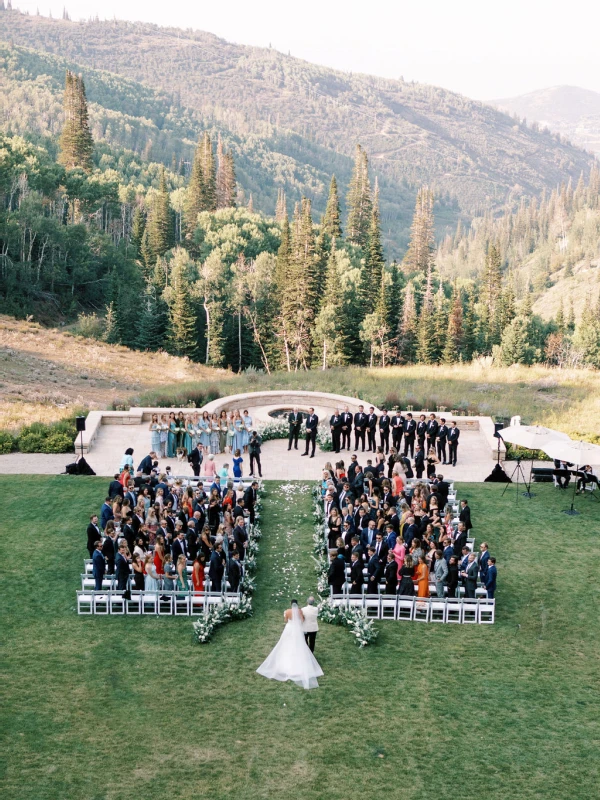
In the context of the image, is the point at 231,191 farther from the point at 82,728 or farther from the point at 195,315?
the point at 82,728

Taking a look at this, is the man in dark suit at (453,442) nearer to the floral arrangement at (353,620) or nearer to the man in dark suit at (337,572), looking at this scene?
the man in dark suit at (337,572)

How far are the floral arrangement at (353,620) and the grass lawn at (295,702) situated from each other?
186 mm

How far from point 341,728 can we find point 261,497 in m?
10.0

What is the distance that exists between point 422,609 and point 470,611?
857 mm

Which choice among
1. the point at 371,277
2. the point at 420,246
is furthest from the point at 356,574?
the point at 420,246

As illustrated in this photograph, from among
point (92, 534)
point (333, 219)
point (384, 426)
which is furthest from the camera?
point (333, 219)

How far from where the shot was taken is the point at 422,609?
1536 centimetres

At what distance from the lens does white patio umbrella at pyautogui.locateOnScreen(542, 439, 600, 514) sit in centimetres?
1956

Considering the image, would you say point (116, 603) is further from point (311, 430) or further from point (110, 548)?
point (311, 430)

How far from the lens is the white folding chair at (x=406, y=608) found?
15.2m

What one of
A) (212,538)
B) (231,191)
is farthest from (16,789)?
(231,191)

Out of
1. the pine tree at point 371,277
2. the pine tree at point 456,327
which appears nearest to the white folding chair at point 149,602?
the pine tree at point 371,277

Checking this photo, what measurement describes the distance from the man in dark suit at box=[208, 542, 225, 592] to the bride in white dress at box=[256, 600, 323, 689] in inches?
107

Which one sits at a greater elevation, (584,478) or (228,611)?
(584,478)
